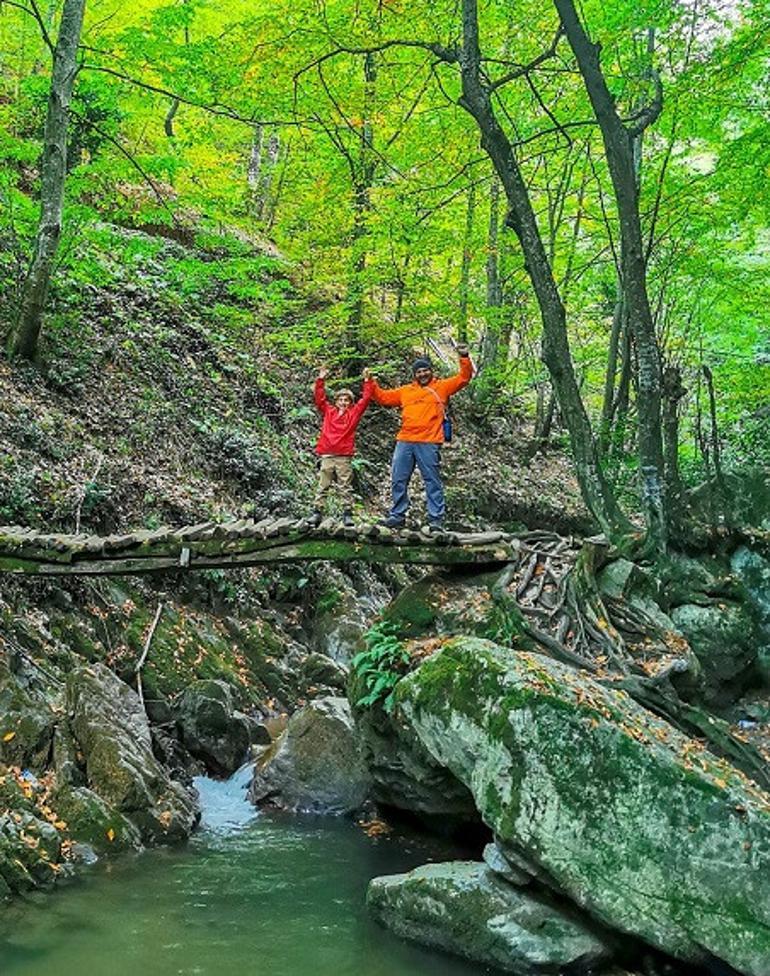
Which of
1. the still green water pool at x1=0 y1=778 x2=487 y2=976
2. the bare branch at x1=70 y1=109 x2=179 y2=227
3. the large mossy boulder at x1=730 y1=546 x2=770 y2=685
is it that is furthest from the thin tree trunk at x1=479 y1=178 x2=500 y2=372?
the still green water pool at x1=0 y1=778 x2=487 y2=976

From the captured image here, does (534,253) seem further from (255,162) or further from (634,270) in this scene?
(255,162)

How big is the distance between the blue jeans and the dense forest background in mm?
1670

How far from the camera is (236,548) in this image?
907cm

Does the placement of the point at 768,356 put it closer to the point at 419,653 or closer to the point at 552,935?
the point at 419,653

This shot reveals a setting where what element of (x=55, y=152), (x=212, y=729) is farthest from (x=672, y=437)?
(x=55, y=152)

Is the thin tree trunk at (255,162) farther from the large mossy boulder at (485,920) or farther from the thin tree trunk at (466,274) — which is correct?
the large mossy boulder at (485,920)

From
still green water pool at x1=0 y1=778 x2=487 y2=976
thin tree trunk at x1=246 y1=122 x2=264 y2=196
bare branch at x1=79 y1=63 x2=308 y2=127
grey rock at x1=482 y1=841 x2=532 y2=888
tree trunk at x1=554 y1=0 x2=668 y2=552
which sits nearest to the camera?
still green water pool at x1=0 y1=778 x2=487 y2=976

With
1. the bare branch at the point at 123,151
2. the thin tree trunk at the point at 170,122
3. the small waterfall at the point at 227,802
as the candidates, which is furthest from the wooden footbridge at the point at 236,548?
the thin tree trunk at the point at 170,122

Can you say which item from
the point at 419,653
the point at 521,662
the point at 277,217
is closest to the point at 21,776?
the point at 419,653

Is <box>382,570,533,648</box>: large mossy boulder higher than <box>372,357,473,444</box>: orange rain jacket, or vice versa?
<box>372,357,473,444</box>: orange rain jacket

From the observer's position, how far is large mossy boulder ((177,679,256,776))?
30.4 ft

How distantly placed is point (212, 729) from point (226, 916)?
10.6 ft

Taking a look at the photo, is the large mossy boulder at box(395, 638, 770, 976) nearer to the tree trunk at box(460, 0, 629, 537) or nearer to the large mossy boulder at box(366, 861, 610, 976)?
the large mossy boulder at box(366, 861, 610, 976)

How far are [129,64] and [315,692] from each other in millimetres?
8902
